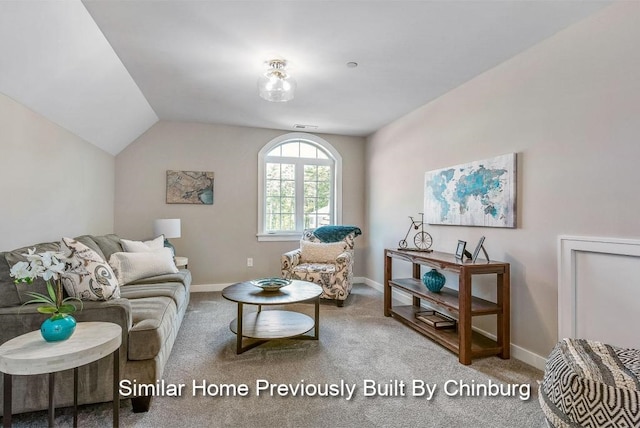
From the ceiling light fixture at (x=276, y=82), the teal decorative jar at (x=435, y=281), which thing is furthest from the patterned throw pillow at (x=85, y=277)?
the teal decorative jar at (x=435, y=281)

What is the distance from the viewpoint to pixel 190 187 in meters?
4.40

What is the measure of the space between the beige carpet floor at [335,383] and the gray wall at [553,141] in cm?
67

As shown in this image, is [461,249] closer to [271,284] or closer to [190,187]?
[271,284]

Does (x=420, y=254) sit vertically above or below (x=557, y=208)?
below

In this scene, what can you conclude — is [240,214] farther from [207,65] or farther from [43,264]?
[43,264]

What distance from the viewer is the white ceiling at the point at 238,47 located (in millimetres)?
1924

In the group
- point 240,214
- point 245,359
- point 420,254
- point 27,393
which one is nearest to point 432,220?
point 420,254

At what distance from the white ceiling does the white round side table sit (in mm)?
1578

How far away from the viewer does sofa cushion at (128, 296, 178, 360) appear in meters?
1.76

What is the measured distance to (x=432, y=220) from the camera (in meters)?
3.46

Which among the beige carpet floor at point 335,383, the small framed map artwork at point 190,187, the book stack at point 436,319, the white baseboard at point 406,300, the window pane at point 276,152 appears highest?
the window pane at point 276,152

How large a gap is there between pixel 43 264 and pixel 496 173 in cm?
299

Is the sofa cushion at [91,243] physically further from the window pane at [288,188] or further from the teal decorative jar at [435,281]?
the teal decorative jar at [435,281]

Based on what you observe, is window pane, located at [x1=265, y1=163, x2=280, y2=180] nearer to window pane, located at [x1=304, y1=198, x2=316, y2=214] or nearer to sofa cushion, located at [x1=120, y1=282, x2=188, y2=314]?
window pane, located at [x1=304, y1=198, x2=316, y2=214]
